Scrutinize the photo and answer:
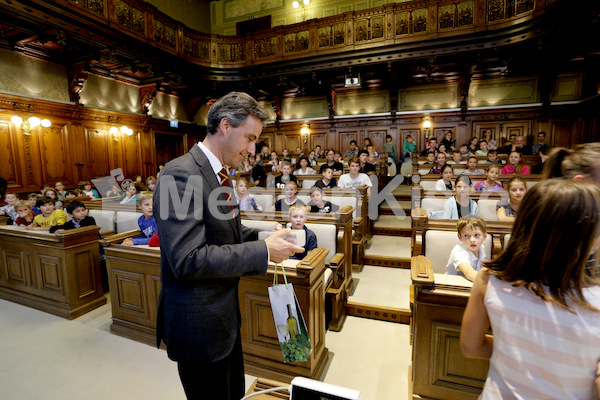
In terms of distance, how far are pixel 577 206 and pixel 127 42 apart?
28.3ft

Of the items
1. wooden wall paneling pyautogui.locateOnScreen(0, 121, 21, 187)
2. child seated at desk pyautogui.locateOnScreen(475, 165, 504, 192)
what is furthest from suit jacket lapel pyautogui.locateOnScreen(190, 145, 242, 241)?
wooden wall paneling pyautogui.locateOnScreen(0, 121, 21, 187)

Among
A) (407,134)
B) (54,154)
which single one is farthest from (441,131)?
(54,154)

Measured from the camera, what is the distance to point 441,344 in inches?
70.2

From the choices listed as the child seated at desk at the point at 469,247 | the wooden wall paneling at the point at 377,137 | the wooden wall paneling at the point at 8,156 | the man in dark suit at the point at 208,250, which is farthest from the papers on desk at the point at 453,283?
the wooden wall paneling at the point at 377,137

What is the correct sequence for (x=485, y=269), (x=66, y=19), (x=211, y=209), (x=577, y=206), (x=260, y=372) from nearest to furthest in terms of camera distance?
(x=577, y=206) < (x=485, y=269) < (x=211, y=209) < (x=260, y=372) < (x=66, y=19)

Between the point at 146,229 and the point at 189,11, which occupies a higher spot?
the point at 189,11

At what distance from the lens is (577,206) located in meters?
0.73

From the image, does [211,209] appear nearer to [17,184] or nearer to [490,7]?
[17,184]

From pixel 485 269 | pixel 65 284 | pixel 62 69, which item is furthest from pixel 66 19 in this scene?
pixel 485 269

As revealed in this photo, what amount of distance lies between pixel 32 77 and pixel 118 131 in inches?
84.4

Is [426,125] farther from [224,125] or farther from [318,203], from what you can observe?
[224,125]

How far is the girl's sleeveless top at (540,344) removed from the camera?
738 mm

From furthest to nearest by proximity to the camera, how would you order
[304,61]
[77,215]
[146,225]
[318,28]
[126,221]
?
[304,61], [318,28], [126,221], [77,215], [146,225]

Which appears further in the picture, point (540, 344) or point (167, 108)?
point (167, 108)
